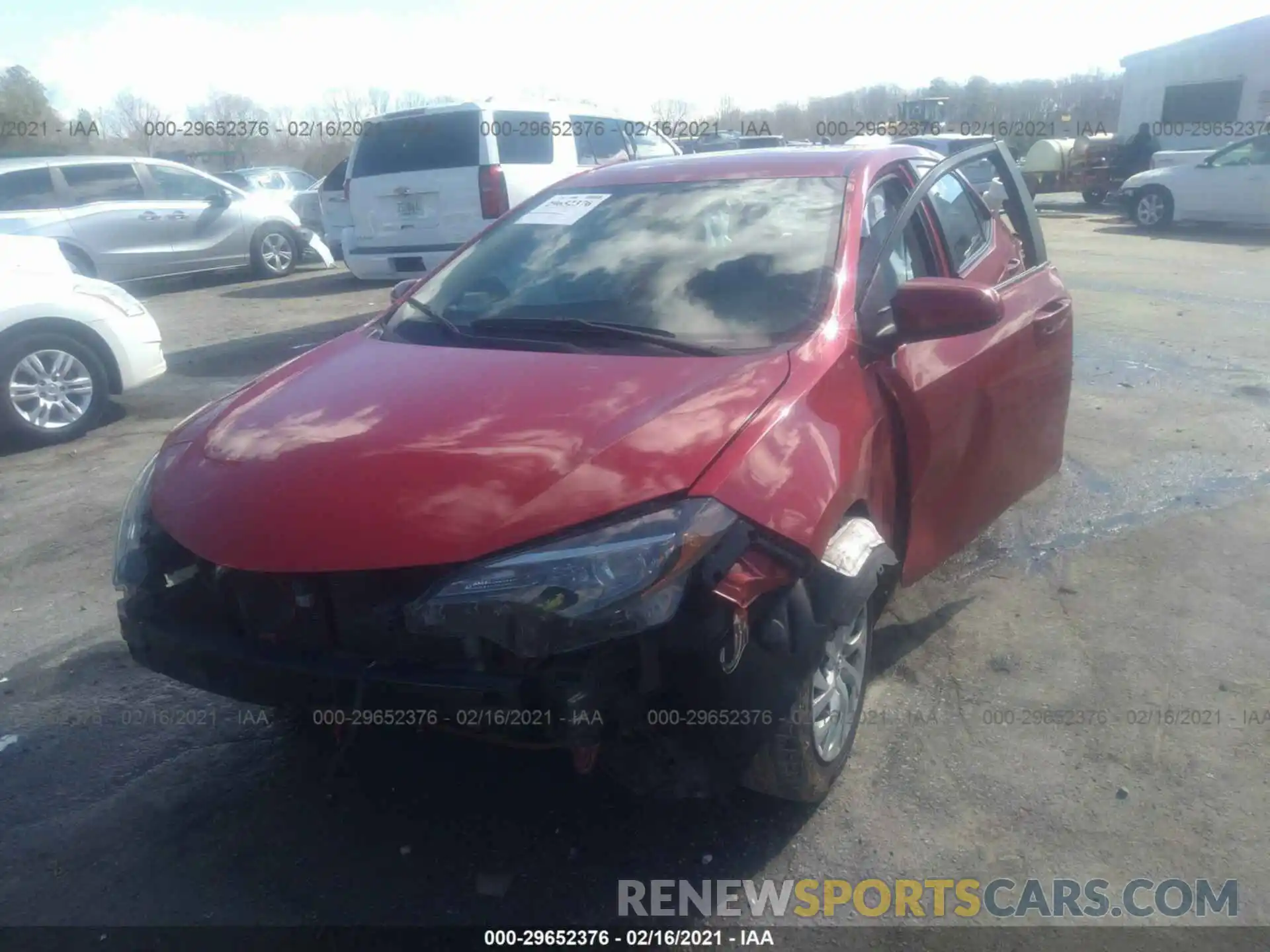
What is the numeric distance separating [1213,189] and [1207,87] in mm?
10861

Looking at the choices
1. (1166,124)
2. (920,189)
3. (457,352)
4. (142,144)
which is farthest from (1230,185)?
(142,144)

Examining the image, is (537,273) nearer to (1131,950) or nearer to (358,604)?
(358,604)

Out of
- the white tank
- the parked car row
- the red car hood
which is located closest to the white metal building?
the white tank

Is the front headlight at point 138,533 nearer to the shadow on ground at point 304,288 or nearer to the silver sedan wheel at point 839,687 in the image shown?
the silver sedan wheel at point 839,687

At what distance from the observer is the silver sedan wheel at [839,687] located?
2771mm

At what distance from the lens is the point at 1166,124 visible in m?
25.1

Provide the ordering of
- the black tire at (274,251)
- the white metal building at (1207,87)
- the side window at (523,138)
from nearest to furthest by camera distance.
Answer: the side window at (523,138)
the black tire at (274,251)
the white metal building at (1207,87)

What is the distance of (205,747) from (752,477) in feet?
6.52

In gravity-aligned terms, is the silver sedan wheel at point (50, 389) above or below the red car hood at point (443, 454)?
below

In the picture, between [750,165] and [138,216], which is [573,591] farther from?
[138,216]

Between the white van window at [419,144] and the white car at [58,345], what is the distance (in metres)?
3.83

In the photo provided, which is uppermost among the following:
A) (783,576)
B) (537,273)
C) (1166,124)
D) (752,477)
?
(537,273)
